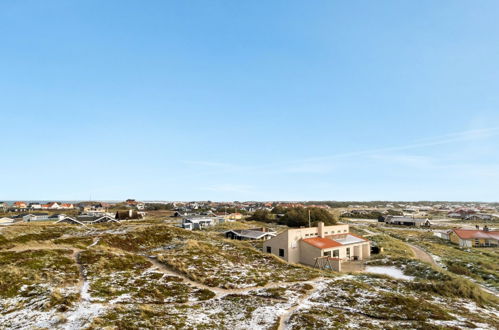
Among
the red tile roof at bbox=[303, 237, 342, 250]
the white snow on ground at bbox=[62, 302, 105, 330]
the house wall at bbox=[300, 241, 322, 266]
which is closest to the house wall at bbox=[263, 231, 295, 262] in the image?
the house wall at bbox=[300, 241, 322, 266]

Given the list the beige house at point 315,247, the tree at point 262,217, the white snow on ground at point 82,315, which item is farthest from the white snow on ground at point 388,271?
the tree at point 262,217

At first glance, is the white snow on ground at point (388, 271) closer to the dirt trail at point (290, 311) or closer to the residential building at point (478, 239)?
the dirt trail at point (290, 311)

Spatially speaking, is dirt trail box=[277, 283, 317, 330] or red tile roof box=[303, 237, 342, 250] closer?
dirt trail box=[277, 283, 317, 330]

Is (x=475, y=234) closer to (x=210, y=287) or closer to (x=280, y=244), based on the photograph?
(x=280, y=244)

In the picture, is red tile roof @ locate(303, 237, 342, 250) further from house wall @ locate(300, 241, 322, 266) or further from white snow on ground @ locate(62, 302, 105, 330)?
white snow on ground @ locate(62, 302, 105, 330)

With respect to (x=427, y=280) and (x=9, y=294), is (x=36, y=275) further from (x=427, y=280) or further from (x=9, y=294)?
(x=427, y=280)

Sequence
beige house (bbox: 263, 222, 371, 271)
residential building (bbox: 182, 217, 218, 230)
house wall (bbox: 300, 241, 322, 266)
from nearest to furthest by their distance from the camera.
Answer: house wall (bbox: 300, 241, 322, 266) → beige house (bbox: 263, 222, 371, 271) → residential building (bbox: 182, 217, 218, 230)

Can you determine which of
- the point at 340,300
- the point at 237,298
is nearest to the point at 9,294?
the point at 237,298

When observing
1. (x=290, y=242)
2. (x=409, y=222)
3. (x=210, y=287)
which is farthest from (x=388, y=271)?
(x=409, y=222)

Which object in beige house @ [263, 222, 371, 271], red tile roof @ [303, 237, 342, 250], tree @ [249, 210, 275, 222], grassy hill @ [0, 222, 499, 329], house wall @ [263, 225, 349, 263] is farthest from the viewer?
tree @ [249, 210, 275, 222]
